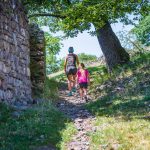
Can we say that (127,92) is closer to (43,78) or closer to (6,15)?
(43,78)

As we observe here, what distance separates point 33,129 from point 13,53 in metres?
4.17

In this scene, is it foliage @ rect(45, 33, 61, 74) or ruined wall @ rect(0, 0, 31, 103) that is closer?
ruined wall @ rect(0, 0, 31, 103)

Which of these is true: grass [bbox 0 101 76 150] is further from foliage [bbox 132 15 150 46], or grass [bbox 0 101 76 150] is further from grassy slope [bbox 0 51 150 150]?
foliage [bbox 132 15 150 46]

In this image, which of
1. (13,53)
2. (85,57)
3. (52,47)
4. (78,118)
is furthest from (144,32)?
(78,118)

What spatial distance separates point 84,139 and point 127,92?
17.4 ft

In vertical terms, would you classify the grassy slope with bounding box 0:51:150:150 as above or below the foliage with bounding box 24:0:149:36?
below

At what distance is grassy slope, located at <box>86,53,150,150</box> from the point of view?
26.0ft

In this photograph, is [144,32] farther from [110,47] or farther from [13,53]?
[13,53]

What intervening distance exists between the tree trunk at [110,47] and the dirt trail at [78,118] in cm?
401

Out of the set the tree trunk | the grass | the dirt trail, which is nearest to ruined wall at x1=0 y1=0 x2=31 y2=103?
the grass

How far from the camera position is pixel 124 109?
11.0 m

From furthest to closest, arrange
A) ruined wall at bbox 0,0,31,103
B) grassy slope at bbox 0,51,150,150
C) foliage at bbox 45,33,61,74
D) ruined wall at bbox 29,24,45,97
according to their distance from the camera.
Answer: foliage at bbox 45,33,61,74 < ruined wall at bbox 29,24,45,97 < ruined wall at bbox 0,0,31,103 < grassy slope at bbox 0,51,150,150

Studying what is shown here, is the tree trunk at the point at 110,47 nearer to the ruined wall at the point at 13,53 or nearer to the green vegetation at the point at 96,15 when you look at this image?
the green vegetation at the point at 96,15

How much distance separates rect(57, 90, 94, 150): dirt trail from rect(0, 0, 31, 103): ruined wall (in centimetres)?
146
